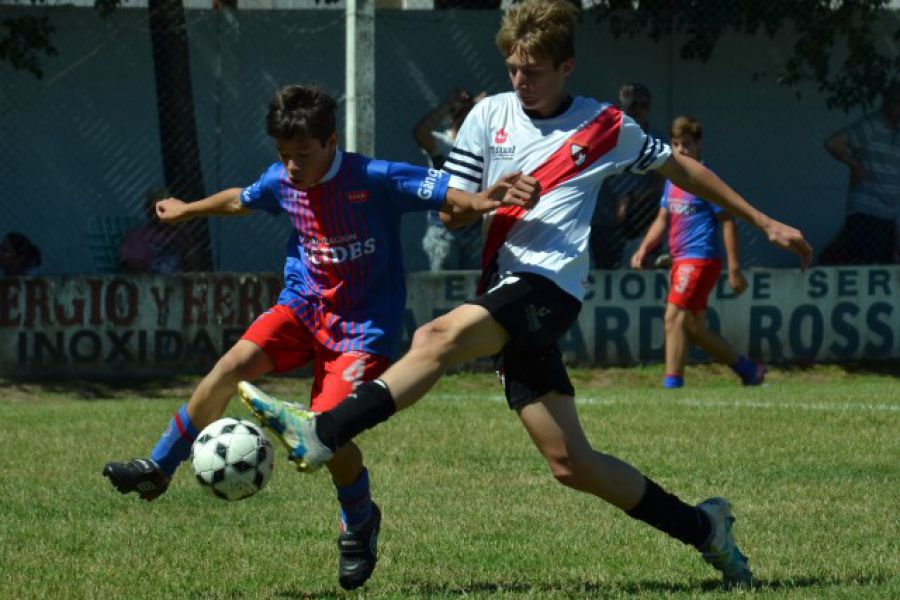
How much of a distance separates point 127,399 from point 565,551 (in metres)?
6.99

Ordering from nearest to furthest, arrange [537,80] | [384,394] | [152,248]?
[384,394] < [537,80] < [152,248]

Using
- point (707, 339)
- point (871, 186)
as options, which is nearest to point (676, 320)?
point (707, 339)

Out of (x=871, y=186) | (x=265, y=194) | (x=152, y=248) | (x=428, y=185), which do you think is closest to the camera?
(x=428, y=185)

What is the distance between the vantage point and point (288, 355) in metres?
5.90

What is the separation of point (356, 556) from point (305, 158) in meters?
1.36

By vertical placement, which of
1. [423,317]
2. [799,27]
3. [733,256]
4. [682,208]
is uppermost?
[799,27]

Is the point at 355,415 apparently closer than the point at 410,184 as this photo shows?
Yes

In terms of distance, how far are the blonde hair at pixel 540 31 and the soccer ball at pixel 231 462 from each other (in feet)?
4.97

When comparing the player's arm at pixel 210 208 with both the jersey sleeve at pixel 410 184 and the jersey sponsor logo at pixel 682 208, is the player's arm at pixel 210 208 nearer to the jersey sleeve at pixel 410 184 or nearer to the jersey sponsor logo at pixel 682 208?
the jersey sleeve at pixel 410 184

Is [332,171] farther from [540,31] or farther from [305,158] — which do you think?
[540,31]

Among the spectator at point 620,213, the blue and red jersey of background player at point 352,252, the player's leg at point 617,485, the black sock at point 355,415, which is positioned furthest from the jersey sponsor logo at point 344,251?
the spectator at point 620,213

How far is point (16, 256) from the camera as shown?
13312 millimetres

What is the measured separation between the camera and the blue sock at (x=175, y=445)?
19.1ft

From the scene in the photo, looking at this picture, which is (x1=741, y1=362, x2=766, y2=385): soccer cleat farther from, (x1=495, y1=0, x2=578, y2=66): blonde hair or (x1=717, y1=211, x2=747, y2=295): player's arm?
(x1=495, y1=0, x2=578, y2=66): blonde hair
